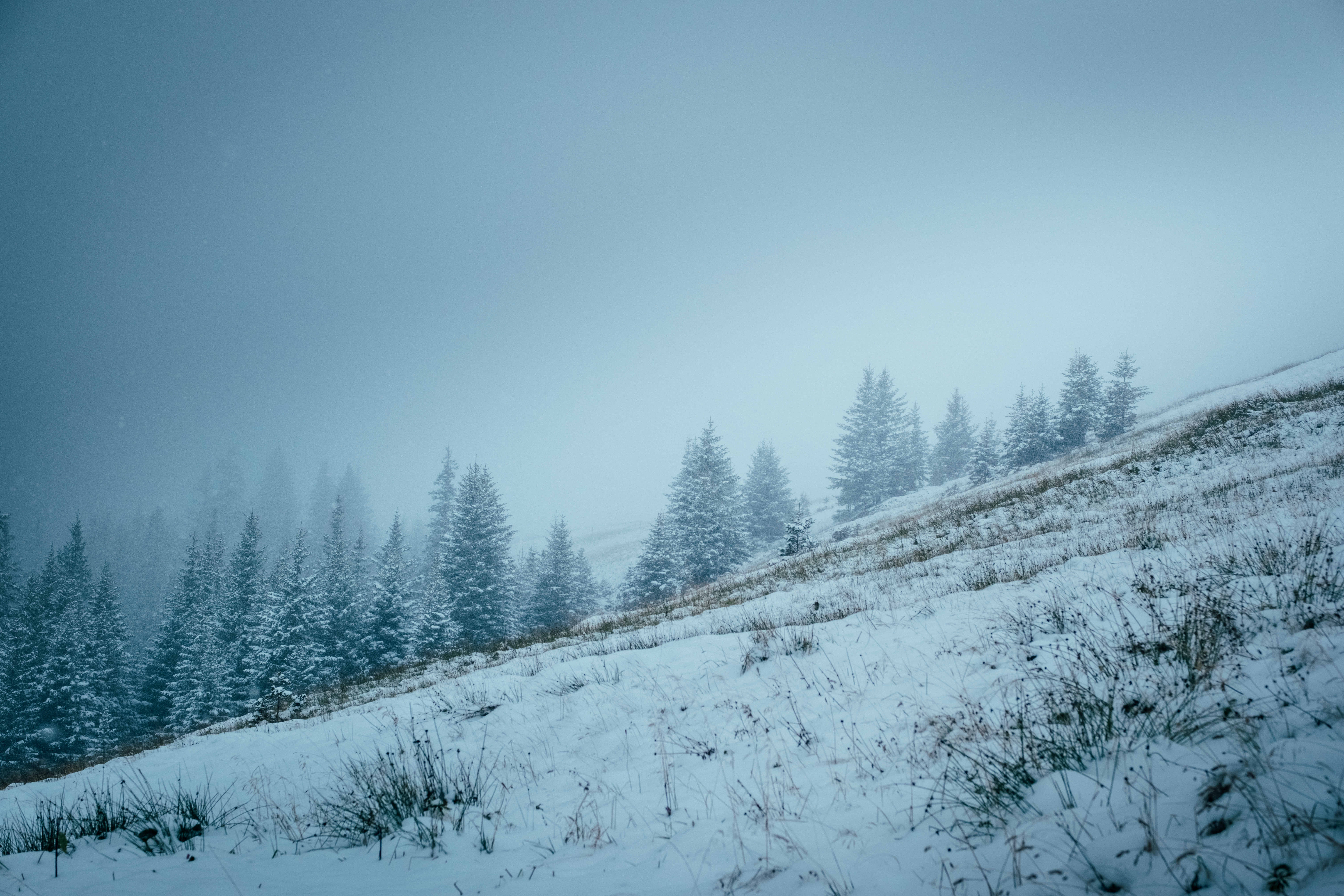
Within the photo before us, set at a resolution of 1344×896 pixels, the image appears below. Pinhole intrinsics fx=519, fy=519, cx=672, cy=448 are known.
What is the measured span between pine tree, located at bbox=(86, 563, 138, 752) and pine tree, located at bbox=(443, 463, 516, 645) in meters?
18.7

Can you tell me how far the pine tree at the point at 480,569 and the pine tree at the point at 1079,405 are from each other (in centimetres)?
3655

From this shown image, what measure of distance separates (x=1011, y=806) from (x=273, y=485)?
110421mm

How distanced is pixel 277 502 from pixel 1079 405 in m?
107

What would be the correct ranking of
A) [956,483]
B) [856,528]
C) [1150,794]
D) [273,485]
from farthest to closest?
[273,485]
[956,483]
[856,528]
[1150,794]

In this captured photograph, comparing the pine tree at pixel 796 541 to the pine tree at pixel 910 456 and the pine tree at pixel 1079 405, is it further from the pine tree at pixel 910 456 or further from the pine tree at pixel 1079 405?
the pine tree at pixel 1079 405

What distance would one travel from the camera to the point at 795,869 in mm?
2984

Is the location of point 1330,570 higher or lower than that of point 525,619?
higher

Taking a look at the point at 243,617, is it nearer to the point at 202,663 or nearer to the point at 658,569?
the point at 202,663

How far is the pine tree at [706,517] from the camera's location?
1173 inches

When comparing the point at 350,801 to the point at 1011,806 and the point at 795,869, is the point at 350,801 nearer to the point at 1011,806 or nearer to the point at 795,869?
the point at 795,869

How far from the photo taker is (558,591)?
30.6 metres

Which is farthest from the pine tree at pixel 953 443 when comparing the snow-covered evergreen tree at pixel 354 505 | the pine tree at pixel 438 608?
the snow-covered evergreen tree at pixel 354 505

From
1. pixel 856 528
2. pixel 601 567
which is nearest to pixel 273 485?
pixel 601 567

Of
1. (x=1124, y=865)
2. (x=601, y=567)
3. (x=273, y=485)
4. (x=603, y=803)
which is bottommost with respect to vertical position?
(x=601, y=567)
